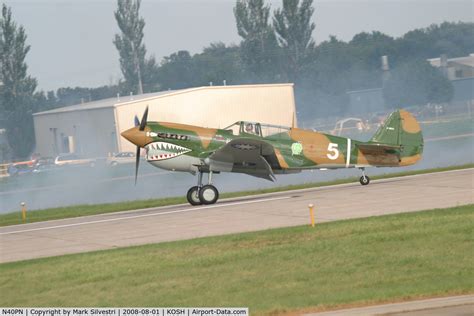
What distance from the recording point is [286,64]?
58.2 m

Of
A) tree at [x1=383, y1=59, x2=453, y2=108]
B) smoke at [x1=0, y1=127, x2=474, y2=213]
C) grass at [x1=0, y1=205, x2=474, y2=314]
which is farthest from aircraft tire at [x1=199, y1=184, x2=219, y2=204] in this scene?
tree at [x1=383, y1=59, x2=453, y2=108]

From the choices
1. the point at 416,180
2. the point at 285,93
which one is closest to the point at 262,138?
the point at 416,180

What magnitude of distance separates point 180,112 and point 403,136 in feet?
85.6

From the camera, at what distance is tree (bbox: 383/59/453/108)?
5056 centimetres

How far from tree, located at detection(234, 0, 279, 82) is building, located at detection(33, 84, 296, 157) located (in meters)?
5.43

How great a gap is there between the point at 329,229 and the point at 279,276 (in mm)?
3851

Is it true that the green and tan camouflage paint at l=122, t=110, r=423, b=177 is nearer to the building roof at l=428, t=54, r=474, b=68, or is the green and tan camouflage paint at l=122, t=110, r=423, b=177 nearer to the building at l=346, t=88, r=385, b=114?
the building at l=346, t=88, r=385, b=114

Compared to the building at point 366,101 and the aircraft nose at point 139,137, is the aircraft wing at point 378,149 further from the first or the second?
the building at point 366,101

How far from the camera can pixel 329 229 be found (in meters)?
16.6

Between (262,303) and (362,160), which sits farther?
(362,160)

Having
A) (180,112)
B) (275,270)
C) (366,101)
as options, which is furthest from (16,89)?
(275,270)

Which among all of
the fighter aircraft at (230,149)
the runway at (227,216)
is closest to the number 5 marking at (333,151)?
the fighter aircraft at (230,149)

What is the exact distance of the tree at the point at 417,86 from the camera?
166ft

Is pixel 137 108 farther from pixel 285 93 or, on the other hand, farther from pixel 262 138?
pixel 262 138
